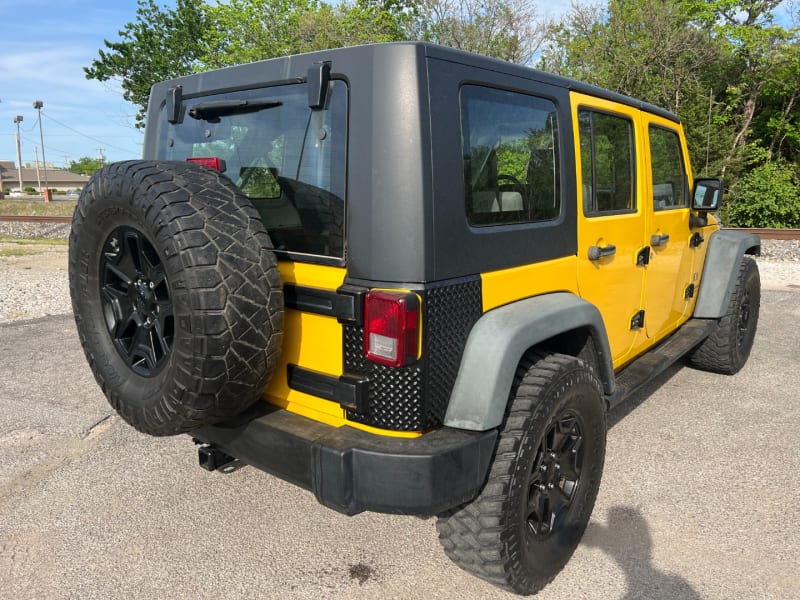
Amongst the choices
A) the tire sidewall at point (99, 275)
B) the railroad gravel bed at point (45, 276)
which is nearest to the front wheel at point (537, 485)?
the tire sidewall at point (99, 275)

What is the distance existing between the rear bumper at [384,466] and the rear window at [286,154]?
64cm

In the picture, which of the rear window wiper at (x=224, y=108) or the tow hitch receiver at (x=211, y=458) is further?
the tow hitch receiver at (x=211, y=458)

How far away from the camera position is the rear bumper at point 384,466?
1.92 meters

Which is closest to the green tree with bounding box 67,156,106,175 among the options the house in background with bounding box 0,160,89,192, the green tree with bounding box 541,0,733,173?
the house in background with bounding box 0,160,89,192

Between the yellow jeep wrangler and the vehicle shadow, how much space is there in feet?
0.77

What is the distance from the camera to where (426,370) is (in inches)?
77.5

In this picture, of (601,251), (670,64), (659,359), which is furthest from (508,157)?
(670,64)

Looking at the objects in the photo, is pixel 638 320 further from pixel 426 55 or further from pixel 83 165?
pixel 83 165

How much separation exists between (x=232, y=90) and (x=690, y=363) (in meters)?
4.31

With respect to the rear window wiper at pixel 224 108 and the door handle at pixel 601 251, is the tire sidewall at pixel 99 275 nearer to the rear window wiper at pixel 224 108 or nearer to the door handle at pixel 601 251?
the rear window wiper at pixel 224 108

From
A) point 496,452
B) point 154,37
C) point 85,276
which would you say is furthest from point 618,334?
point 154,37

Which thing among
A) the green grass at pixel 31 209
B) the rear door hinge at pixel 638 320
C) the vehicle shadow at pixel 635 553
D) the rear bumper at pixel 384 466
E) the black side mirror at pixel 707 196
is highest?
the green grass at pixel 31 209

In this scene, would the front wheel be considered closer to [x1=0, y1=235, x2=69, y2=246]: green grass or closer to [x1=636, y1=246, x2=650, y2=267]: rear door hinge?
[x1=636, y1=246, x2=650, y2=267]: rear door hinge

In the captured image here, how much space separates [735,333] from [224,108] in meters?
4.13
